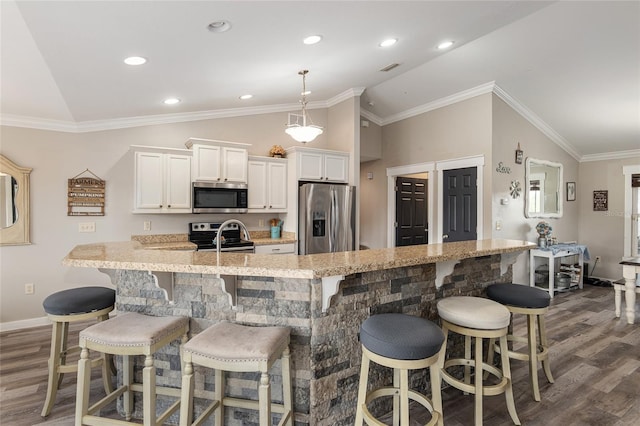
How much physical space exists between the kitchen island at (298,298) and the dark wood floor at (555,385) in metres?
0.71

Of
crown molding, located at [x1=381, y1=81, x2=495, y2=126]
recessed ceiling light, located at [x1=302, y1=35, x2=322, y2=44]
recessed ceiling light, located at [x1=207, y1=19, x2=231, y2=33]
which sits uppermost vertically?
crown molding, located at [x1=381, y1=81, x2=495, y2=126]

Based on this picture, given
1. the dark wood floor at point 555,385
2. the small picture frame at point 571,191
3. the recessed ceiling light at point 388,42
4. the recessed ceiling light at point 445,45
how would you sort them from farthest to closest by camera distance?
the small picture frame at point 571,191
the recessed ceiling light at point 445,45
the recessed ceiling light at point 388,42
the dark wood floor at point 555,385

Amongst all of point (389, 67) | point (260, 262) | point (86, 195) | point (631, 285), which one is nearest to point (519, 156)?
point (631, 285)

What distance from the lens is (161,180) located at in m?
4.16

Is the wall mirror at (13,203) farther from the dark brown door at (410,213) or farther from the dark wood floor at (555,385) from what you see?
the dark brown door at (410,213)

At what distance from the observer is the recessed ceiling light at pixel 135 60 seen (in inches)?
107

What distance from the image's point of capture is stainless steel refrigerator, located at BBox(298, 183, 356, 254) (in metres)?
4.68

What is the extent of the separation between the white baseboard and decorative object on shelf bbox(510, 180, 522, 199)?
626cm

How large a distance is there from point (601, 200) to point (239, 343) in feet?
23.8

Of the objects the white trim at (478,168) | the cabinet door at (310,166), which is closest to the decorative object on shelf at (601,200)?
the white trim at (478,168)

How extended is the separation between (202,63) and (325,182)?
2.45 metres

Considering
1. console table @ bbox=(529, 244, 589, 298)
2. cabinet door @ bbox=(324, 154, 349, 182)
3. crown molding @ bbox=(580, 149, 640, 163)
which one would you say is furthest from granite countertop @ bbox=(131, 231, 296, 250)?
crown molding @ bbox=(580, 149, 640, 163)

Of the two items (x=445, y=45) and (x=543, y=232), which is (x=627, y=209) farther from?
(x=445, y=45)

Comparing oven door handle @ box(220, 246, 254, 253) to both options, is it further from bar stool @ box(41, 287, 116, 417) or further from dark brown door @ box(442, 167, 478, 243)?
dark brown door @ box(442, 167, 478, 243)
